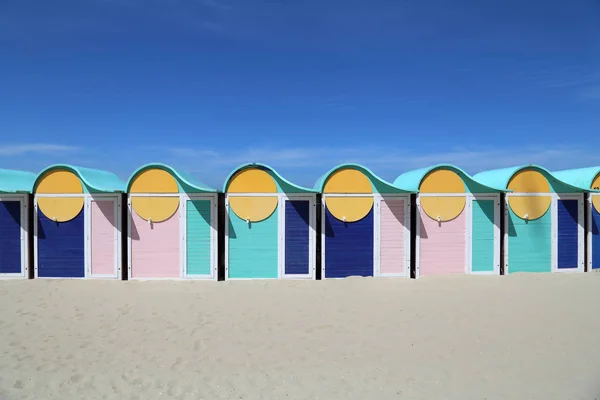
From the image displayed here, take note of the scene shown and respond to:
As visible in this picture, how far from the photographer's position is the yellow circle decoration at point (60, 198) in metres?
9.31

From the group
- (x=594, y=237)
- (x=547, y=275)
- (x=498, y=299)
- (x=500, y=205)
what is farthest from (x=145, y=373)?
(x=594, y=237)

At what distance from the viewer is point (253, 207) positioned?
933 cm

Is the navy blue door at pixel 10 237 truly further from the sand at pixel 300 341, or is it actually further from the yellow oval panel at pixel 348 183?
the yellow oval panel at pixel 348 183

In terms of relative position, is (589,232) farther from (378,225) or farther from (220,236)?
(220,236)

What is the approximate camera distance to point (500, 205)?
978 centimetres

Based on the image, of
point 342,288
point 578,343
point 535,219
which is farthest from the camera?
point 535,219

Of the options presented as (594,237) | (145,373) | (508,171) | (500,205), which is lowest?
(145,373)

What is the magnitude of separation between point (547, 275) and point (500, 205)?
2.08 metres

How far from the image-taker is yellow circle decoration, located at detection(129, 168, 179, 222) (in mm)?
9281

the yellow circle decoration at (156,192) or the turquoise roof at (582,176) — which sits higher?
the turquoise roof at (582,176)

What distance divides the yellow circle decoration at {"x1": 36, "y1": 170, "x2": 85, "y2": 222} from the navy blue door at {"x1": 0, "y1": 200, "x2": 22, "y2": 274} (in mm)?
633

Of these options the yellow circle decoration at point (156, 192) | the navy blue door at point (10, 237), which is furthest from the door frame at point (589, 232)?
the navy blue door at point (10, 237)

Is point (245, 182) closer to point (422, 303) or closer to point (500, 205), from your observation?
point (422, 303)

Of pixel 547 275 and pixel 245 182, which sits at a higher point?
pixel 245 182
